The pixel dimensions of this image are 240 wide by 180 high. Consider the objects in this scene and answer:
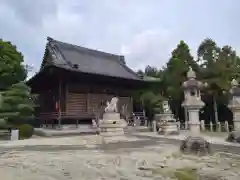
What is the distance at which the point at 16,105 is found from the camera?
16.7m

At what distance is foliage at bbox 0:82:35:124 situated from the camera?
15964mm

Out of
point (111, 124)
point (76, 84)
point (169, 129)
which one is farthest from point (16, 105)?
point (169, 129)

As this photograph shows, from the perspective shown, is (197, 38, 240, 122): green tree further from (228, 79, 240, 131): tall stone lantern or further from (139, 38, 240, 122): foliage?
(228, 79, 240, 131): tall stone lantern

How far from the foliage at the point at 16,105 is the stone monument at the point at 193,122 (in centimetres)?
1207

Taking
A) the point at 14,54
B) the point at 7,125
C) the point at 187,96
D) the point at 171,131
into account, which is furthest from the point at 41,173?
the point at 14,54

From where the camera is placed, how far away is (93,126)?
20766 millimetres

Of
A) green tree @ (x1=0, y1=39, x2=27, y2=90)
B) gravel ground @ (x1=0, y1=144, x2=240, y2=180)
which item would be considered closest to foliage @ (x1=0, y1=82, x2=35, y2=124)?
green tree @ (x1=0, y1=39, x2=27, y2=90)

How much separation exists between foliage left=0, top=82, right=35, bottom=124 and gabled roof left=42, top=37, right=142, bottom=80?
5.36 m

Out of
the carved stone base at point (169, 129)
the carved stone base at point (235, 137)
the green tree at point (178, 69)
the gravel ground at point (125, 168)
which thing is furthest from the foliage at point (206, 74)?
the gravel ground at point (125, 168)

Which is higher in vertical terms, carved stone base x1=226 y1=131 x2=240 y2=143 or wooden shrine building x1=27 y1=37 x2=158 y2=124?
wooden shrine building x1=27 y1=37 x2=158 y2=124

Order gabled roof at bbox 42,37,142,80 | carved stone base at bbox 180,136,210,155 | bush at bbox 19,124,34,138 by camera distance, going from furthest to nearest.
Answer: gabled roof at bbox 42,37,142,80 < bush at bbox 19,124,34,138 < carved stone base at bbox 180,136,210,155

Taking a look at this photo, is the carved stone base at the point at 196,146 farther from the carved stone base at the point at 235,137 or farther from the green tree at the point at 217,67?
the green tree at the point at 217,67

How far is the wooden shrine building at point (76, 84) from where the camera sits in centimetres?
2083

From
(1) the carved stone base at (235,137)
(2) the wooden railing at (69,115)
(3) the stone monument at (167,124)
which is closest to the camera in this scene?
(1) the carved stone base at (235,137)
